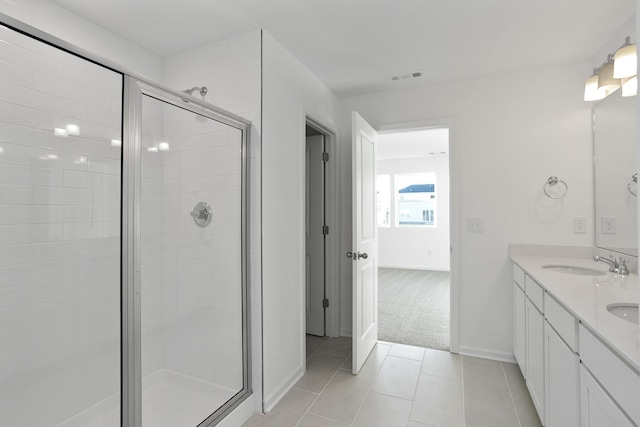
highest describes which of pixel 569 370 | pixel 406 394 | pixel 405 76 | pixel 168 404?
pixel 405 76

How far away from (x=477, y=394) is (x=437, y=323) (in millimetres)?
1450

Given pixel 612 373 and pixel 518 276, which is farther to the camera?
pixel 518 276

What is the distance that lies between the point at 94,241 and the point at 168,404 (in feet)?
2.93

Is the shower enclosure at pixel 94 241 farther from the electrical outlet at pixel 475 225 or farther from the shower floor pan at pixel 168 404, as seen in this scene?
the electrical outlet at pixel 475 225

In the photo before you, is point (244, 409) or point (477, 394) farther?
point (477, 394)

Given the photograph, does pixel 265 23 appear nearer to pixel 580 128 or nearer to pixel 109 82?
pixel 109 82

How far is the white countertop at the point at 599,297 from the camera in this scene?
3.27 ft

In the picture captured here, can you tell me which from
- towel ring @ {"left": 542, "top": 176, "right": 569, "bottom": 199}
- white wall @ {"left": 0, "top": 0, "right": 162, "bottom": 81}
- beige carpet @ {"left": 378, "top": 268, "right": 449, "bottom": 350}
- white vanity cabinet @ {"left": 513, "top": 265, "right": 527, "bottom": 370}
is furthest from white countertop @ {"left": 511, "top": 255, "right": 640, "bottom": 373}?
white wall @ {"left": 0, "top": 0, "right": 162, "bottom": 81}

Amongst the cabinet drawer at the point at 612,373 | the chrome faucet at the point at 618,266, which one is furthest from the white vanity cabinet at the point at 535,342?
the cabinet drawer at the point at 612,373

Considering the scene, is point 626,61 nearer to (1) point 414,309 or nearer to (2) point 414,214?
(1) point 414,309

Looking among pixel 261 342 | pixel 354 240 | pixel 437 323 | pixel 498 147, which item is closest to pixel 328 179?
pixel 354 240

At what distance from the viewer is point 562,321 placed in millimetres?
1454

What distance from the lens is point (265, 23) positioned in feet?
6.66

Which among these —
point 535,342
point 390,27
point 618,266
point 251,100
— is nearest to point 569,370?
point 535,342
